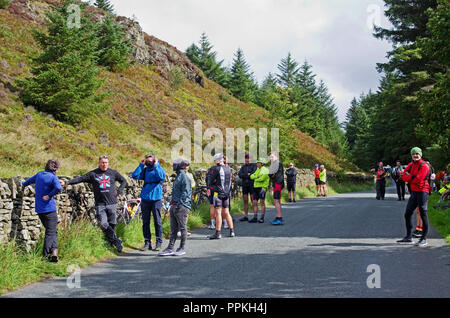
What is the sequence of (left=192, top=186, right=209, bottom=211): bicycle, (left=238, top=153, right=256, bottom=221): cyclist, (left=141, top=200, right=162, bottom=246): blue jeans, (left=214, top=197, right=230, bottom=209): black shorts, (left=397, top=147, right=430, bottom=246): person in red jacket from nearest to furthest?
(left=141, top=200, right=162, bottom=246): blue jeans, (left=397, top=147, right=430, bottom=246): person in red jacket, (left=214, top=197, right=230, bottom=209): black shorts, (left=238, top=153, right=256, bottom=221): cyclist, (left=192, top=186, right=209, bottom=211): bicycle

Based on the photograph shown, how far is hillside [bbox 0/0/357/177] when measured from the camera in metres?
17.4

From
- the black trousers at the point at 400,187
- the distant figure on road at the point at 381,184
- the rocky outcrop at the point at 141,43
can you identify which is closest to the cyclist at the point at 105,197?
the black trousers at the point at 400,187

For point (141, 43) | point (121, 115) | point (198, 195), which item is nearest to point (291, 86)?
point (141, 43)

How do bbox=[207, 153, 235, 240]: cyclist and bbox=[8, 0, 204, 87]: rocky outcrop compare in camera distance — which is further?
bbox=[8, 0, 204, 87]: rocky outcrop

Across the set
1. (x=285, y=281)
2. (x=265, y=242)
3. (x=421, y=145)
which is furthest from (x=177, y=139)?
(x=285, y=281)

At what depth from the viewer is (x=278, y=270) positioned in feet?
20.7

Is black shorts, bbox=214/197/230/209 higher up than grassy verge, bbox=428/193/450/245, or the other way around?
black shorts, bbox=214/197/230/209

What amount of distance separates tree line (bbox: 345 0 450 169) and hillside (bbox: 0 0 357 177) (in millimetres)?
7703

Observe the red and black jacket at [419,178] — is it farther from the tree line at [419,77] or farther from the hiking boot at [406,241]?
the tree line at [419,77]

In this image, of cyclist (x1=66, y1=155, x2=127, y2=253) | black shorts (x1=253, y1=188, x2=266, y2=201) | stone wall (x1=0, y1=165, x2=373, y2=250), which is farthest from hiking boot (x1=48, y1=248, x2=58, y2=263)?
black shorts (x1=253, y1=188, x2=266, y2=201)

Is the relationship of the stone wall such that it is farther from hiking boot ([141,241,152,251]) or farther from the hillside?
the hillside

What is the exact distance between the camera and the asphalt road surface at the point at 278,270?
5.22 meters

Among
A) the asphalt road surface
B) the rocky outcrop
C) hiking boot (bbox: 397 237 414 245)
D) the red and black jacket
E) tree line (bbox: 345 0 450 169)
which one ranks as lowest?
the asphalt road surface

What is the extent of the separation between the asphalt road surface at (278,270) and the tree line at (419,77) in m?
3.45
